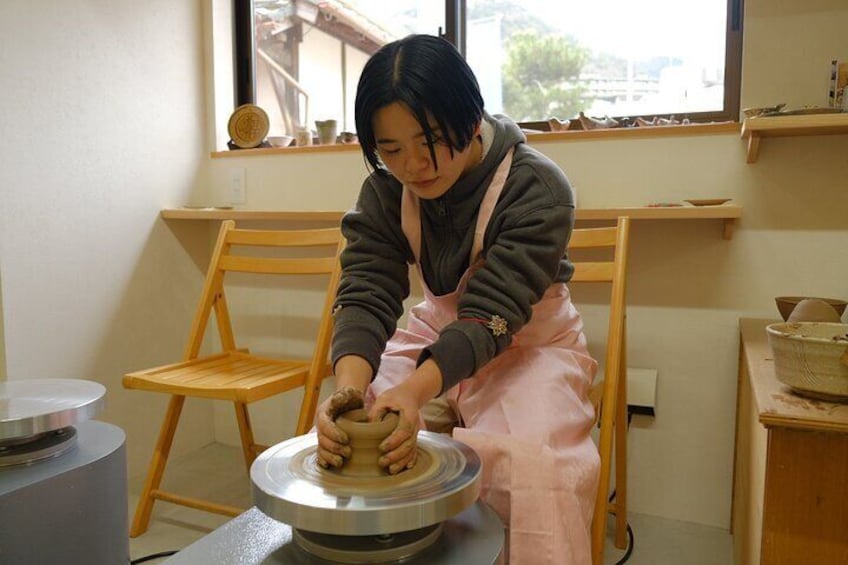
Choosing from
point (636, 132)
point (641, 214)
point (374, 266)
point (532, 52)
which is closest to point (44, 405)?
point (374, 266)

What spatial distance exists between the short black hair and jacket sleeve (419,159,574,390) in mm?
138

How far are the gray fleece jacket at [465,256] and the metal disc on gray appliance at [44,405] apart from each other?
1.39 feet

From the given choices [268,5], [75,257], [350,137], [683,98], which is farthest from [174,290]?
[683,98]

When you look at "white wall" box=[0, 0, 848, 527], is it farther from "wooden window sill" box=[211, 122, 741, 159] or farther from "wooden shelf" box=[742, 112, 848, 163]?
"wooden shelf" box=[742, 112, 848, 163]

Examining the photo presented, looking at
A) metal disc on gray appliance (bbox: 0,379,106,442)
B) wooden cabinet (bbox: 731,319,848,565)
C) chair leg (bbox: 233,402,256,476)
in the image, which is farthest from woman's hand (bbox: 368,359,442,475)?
chair leg (bbox: 233,402,256,476)

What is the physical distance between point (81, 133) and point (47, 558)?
1173 millimetres

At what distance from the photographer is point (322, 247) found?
200cm

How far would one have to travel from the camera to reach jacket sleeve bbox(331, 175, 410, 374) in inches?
41.1

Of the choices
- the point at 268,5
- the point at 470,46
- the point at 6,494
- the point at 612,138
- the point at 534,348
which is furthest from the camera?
the point at 268,5

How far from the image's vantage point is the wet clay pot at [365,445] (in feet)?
2.34

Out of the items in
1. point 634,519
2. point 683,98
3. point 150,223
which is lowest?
point 634,519

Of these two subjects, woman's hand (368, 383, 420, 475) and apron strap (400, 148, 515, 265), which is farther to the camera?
apron strap (400, 148, 515, 265)

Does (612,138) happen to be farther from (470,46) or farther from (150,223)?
(150,223)

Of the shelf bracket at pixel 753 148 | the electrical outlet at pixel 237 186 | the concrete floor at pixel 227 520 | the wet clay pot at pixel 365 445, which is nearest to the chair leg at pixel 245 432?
the concrete floor at pixel 227 520
